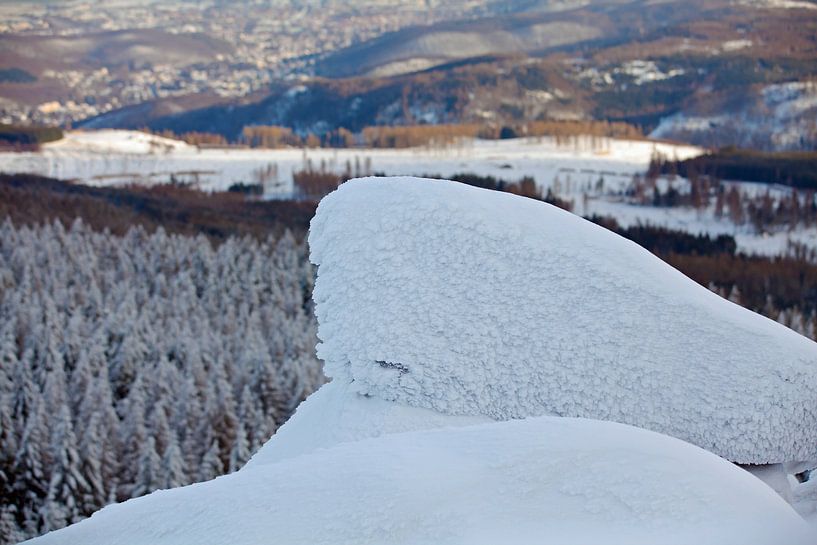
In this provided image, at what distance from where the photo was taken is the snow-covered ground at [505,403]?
22.9ft

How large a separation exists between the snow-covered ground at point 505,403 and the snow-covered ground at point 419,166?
119 metres

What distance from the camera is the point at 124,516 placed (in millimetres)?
7586

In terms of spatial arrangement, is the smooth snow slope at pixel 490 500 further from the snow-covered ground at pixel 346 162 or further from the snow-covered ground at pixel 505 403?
the snow-covered ground at pixel 346 162

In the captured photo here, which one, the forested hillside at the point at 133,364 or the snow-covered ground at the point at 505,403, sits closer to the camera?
the snow-covered ground at the point at 505,403

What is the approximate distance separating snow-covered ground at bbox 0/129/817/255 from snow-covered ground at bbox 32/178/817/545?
4678 inches

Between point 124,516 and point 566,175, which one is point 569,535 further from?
point 566,175

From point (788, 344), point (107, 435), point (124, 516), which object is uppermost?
point (788, 344)

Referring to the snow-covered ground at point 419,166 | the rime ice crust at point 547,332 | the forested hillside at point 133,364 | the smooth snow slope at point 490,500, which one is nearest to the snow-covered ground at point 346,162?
the snow-covered ground at point 419,166

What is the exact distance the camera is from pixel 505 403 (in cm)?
908

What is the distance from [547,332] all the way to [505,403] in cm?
80

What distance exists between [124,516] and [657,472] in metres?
4.24

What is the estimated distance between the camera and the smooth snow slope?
22.5 ft

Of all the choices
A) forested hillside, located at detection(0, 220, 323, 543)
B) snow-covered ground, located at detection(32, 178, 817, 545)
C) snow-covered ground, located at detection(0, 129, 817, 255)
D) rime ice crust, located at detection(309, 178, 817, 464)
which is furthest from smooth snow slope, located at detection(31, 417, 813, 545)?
snow-covered ground, located at detection(0, 129, 817, 255)

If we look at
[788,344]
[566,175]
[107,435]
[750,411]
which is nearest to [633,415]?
[750,411]
